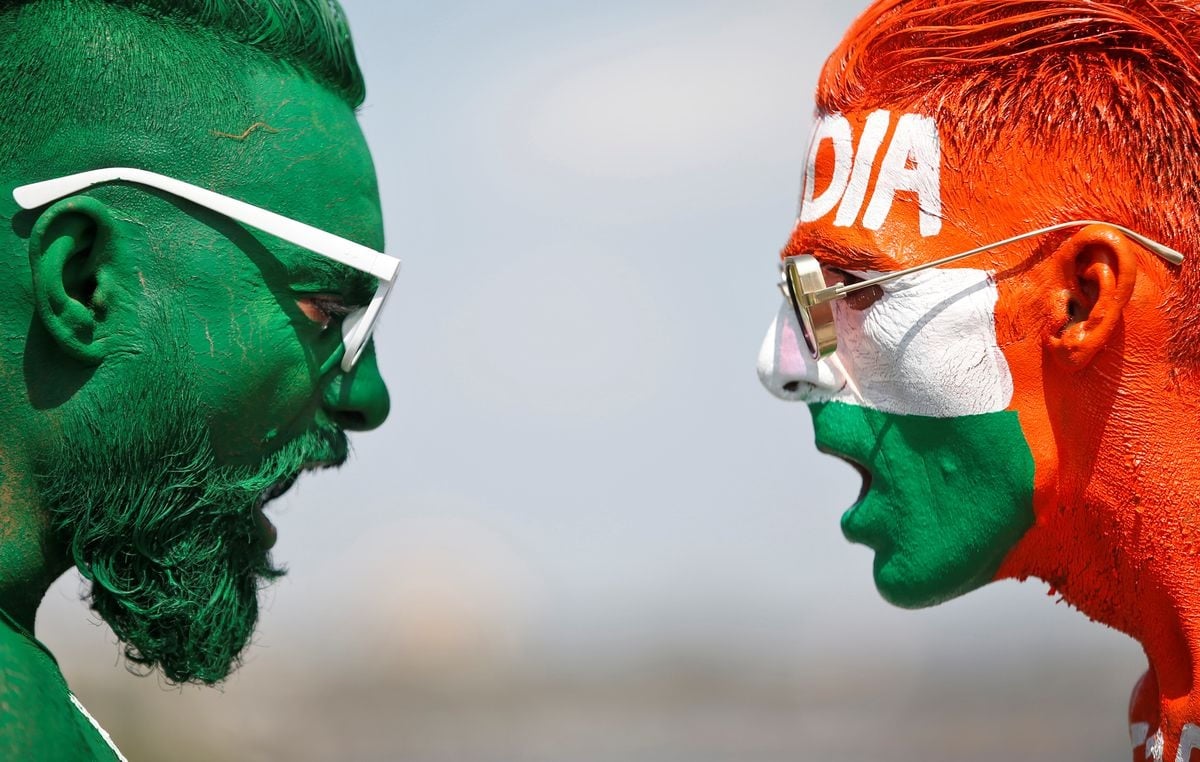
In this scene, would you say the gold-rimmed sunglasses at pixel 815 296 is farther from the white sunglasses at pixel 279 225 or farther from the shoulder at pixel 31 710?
the shoulder at pixel 31 710

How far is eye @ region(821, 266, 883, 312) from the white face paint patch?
0.6 inches

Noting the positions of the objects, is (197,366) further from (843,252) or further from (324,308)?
(843,252)

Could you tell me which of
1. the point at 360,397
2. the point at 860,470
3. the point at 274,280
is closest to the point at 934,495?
the point at 860,470

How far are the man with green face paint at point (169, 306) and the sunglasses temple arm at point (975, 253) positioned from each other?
0.96 meters

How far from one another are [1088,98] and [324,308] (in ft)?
5.41

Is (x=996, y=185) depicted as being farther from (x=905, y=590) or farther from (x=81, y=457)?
(x=81, y=457)

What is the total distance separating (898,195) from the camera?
3016 mm

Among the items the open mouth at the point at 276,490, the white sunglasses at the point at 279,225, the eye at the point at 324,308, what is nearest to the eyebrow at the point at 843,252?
the white sunglasses at the point at 279,225

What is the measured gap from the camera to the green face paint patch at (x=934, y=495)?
9.56 feet

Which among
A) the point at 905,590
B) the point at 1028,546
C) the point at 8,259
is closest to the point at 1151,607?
the point at 1028,546

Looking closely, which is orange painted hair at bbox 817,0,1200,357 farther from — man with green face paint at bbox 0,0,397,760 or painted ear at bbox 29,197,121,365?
painted ear at bbox 29,197,121,365

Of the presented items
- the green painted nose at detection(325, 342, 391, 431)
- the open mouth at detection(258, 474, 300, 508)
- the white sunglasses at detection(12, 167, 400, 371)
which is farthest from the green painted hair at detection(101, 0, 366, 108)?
the open mouth at detection(258, 474, 300, 508)

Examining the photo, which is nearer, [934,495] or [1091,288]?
[1091,288]

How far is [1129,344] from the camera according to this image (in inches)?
110
